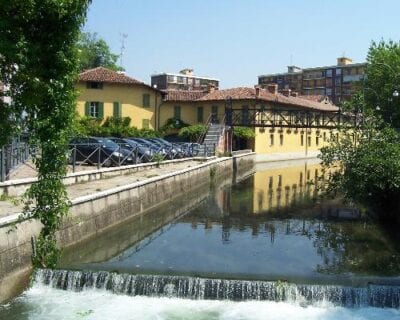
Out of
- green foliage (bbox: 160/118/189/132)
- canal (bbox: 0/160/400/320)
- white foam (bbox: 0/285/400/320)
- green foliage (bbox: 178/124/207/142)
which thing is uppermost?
green foliage (bbox: 160/118/189/132)

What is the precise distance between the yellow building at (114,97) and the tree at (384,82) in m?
19.8

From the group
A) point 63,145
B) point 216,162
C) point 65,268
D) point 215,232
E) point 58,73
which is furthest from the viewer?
point 216,162

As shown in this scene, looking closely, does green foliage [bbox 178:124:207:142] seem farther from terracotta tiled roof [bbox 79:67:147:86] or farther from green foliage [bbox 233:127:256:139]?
terracotta tiled roof [bbox 79:67:147:86]

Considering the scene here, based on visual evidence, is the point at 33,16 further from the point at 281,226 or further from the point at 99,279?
the point at 281,226

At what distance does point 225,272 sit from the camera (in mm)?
13352

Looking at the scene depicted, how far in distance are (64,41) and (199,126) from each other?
41682mm

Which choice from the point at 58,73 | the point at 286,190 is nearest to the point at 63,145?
the point at 58,73

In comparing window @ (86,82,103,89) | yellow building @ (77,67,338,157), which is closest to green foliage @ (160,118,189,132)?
yellow building @ (77,67,338,157)

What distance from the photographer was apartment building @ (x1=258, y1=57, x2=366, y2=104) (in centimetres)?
12406

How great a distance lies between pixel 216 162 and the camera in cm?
3666

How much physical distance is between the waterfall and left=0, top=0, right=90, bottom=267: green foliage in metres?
3.06

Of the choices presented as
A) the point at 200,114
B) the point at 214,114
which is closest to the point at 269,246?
the point at 214,114

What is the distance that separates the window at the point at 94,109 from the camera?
4662cm

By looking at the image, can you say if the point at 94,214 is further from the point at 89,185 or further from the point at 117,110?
the point at 117,110
